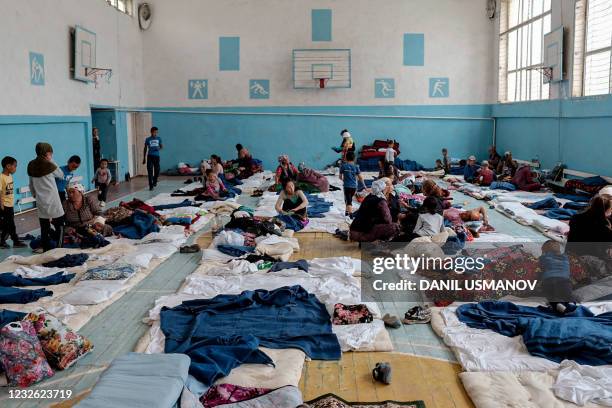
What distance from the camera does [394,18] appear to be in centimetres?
1952

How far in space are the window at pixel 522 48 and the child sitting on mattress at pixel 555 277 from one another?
10.4 metres

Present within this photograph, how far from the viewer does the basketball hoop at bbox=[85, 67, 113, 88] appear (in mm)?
15047

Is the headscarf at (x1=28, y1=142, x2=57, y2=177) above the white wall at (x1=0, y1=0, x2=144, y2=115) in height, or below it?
below

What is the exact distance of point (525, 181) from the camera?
14102 mm

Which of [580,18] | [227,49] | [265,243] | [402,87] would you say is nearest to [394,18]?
[402,87]

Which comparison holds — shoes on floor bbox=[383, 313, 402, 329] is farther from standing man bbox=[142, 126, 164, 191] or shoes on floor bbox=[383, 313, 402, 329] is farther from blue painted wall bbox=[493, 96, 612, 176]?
standing man bbox=[142, 126, 164, 191]

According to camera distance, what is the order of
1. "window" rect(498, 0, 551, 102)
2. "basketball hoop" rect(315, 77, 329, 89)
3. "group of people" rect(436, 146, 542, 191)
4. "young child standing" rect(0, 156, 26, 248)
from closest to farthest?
"young child standing" rect(0, 156, 26, 248)
"group of people" rect(436, 146, 542, 191)
"window" rect(498, 0, 551, 102)
"basketball hoop" rect(315, 77, 329, 89)

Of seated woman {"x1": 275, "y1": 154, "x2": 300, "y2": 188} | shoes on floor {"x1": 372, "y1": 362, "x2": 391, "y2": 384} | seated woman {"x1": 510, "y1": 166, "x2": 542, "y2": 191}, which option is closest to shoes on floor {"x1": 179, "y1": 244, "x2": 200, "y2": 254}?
seated woman {"x1": 275, "y1": 154, "x2": 300, "y2": 188}

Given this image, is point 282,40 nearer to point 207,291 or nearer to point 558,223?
point 558,223

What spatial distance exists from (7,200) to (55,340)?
4.43m

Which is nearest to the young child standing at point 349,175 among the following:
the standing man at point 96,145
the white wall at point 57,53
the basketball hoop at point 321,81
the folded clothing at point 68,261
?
the folded clothing at point 68,261

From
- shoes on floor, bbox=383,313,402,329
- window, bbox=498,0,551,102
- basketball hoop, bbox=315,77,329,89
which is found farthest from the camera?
basketball hoop, bbox=315,77,329,89

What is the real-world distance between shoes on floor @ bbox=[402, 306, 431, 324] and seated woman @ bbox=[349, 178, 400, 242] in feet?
8.71

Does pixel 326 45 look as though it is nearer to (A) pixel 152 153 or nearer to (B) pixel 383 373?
(A) pixel 152 153
